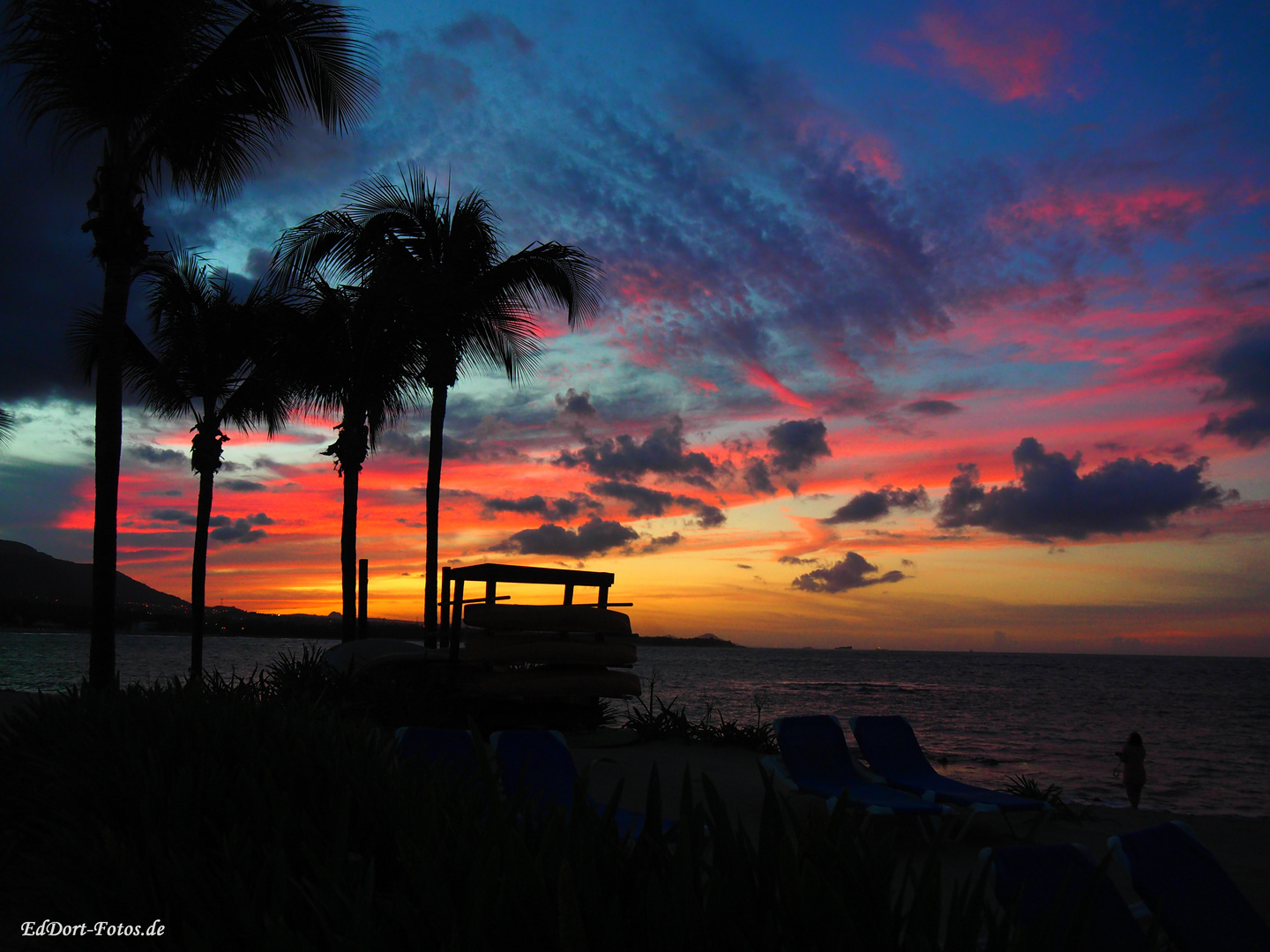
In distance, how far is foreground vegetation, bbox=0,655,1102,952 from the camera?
194 cm

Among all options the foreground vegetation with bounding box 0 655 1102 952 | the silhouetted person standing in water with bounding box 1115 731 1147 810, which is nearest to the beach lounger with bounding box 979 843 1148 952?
the foreground vegetation with bounding box 0 655 1102 952

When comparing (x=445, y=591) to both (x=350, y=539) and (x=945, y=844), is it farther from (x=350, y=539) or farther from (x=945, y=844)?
(x=945, y=844)

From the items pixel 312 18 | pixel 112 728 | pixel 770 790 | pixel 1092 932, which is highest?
pixel 312 18

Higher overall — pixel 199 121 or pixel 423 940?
pixel 199 121

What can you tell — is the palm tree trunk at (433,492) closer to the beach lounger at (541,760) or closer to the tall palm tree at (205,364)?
the tall palm tree at (205,364)

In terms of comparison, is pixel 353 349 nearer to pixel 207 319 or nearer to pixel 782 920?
pixel 207 319

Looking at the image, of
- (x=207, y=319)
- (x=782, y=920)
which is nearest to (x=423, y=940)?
(x=782, y=920)

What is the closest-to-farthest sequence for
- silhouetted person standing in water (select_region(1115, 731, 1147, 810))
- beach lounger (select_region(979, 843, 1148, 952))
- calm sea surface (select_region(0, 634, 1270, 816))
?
1. beach lounger (select_region(979, 843, 1148, 952))
2. silhouetted person standing in water (select_region(1115, 731, 1147, 810))
3. calm sea surface (select_region(0, 634, 1270, 816))

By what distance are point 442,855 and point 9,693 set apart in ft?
50.5

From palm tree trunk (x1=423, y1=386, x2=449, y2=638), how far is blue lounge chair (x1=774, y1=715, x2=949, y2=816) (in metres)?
10.1

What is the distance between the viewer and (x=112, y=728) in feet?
16.3

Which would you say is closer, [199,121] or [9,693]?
[199,121]

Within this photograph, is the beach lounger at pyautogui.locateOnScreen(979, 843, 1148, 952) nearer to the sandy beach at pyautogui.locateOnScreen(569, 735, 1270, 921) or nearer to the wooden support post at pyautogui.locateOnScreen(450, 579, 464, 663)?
the sandy beach at pyautogui.locateOnScreen(569, 735, 1270, 921)

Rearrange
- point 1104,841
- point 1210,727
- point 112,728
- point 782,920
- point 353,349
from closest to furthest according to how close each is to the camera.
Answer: point 782,920, point 112,728, point 1104,841, point 353,349, point 1210,727
